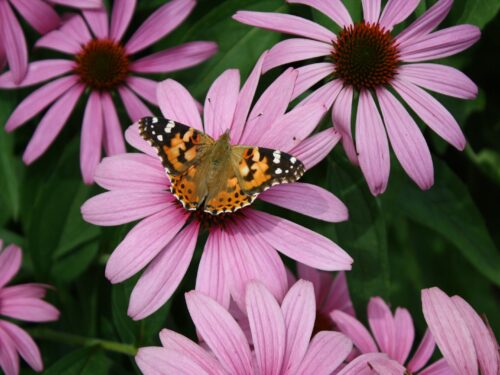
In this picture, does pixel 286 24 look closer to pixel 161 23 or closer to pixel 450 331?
pixel 161 23

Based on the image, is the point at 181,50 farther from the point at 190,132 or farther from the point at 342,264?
the point at 342,264

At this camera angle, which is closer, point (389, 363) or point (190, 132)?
point (389, 363)

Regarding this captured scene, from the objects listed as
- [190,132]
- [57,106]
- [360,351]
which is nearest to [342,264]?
[360,351]

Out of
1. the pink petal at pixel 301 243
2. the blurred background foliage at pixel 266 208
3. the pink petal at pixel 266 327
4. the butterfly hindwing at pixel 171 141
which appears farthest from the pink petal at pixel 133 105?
the pink petal at pixel 266 327

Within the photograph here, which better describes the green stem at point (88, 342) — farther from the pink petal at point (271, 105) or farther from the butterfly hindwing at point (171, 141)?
the pink petal at point (271, 105)

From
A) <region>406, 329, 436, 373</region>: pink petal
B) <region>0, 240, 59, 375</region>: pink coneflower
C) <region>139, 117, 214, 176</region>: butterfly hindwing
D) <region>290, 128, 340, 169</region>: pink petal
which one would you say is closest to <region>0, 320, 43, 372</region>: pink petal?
<region>0, 240, 59, 375</region>: pink coneflower

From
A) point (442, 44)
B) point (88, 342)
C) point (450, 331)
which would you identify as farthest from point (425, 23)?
point (88, 342)

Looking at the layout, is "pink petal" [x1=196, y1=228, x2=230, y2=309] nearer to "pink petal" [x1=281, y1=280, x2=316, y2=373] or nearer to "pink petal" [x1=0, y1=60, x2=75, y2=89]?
"pink petal" [x1=281, y1=280, x2=316, y2=373]
